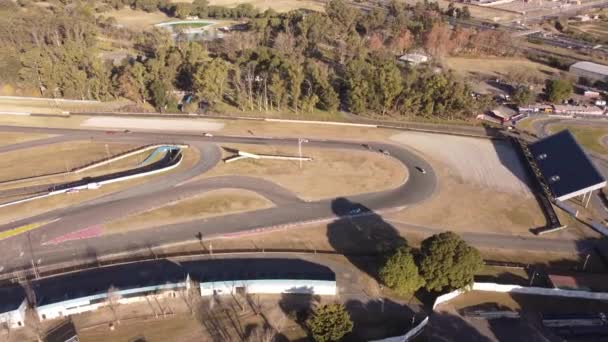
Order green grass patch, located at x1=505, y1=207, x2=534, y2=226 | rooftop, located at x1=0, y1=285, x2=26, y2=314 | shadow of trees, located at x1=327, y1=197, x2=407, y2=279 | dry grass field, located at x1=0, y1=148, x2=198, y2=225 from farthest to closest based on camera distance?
dry grass field, located at x1=0, y1=148, x2=198, y2=225, green grass patch, located at x1=505, y1=207, x2=534, y2=226, shadow of trees, located at x1=327, y1=197, x2=407, y2=279, rooftop, located at x1=0, y1=285, x2=26, y2=314

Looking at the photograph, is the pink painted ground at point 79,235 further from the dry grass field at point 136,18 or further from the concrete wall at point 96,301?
the dry grass field at point 136,18

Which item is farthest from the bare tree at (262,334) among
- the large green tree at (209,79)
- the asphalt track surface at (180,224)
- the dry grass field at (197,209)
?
the large green tree at (209,79)

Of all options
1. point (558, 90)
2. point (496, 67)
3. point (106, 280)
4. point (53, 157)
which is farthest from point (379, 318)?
point (496, 67)

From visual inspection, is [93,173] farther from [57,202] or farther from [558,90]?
[558,90]

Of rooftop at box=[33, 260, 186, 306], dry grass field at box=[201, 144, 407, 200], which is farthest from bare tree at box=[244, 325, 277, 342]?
dry grass field at box=[201, 144, 407, 200]

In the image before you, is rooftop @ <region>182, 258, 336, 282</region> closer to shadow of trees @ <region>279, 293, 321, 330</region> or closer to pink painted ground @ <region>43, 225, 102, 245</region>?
shadow of trees @ <region>279, 293, 321, 330</region>

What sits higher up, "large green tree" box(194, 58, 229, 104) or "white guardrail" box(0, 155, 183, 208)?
"large green tree" box(194, 58, 229, 104)
